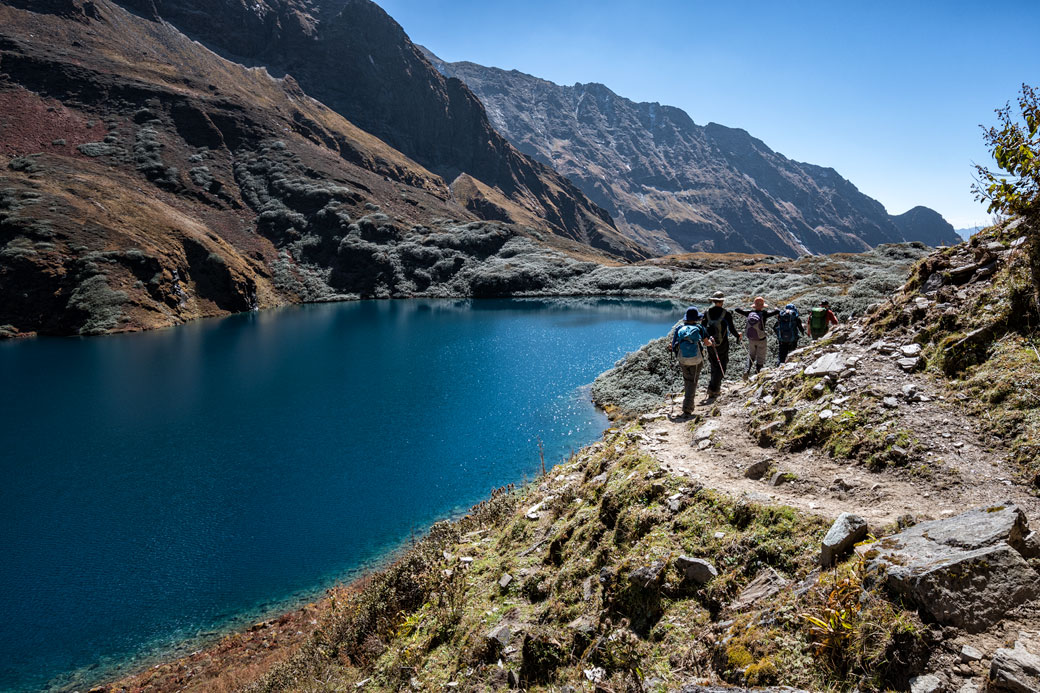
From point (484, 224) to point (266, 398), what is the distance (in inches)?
4487

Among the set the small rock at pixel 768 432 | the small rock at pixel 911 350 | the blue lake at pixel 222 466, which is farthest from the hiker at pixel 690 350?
the blue lake at pixel 222 466

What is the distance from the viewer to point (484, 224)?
14462 cm

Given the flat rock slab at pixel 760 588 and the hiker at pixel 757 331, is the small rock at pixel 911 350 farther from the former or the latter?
the flat rock slab at pixel 760 588

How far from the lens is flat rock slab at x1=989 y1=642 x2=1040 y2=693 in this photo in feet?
11.9

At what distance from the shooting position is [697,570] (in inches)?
269

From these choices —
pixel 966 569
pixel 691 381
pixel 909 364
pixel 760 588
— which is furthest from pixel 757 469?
pixel 691 381

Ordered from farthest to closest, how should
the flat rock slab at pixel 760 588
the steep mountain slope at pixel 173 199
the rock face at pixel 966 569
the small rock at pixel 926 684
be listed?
the steep mountain slope at pixel 173 199 < the flat rock slab at pixel 760 588 < the rock face at pixel 966 569 < the small rock at pixel 926 684

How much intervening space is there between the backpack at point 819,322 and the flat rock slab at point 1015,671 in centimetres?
1358

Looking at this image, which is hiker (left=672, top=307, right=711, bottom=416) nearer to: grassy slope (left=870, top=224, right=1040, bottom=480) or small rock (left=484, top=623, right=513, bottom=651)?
grassy slope (left=870, top=224, right=1040, bottom=480)

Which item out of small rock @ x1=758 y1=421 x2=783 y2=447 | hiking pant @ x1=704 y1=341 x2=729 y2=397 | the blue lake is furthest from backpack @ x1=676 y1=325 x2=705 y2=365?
the blue lake

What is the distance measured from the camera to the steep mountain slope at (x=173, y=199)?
2729 inches

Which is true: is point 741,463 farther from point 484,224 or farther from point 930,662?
point 484,224

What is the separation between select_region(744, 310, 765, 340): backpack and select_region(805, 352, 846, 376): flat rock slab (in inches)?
181

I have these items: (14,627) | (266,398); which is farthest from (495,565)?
(266,398)
